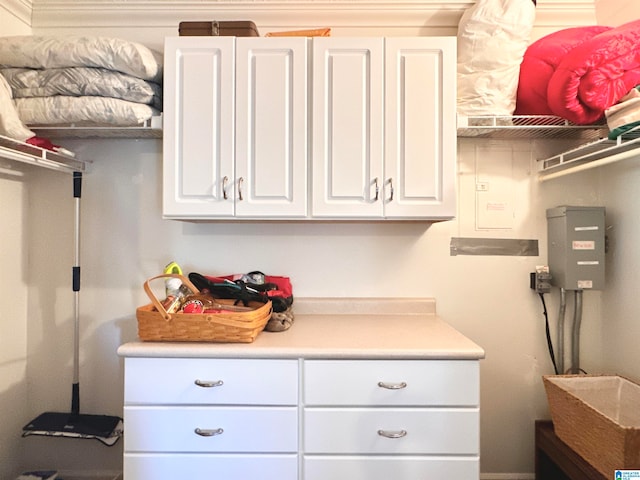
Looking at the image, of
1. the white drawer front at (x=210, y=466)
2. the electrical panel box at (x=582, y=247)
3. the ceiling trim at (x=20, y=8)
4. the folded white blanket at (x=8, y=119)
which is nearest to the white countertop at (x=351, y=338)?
the white drawer front at (x=210, y=466)

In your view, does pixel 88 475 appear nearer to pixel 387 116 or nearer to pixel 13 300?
pixel 13 300

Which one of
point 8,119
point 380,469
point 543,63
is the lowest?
point 380,469

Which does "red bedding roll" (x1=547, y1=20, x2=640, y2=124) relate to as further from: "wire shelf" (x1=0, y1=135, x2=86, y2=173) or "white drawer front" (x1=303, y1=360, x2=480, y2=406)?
"wire shelf" (x1=0, y1=135, x2=86, y2=173)

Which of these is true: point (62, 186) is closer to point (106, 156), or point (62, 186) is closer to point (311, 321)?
point (106, 156)

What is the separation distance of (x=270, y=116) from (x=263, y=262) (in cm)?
74

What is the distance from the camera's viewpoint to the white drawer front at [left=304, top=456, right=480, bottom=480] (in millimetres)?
1525

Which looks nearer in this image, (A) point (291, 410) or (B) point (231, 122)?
(A) point (291, 410)

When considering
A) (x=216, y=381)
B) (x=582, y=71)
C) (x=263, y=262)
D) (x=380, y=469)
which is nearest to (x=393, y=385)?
(x=380, y=469)

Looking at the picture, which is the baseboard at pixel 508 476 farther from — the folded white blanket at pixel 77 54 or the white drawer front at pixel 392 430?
the folded white blanket at pixel 77 54

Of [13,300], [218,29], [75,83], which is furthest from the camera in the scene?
[13,300]

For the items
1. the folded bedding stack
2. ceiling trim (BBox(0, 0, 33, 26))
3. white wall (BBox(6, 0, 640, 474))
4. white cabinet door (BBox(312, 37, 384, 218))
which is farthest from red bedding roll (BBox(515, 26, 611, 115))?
ceiling trim (BBox(0, 0, 33, 26))

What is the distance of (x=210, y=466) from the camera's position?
154 centimetres

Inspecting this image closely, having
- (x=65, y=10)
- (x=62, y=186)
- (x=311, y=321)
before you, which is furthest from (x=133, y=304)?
(x=65, y=10)

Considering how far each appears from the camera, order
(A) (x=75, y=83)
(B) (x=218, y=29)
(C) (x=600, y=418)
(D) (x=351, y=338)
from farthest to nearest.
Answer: (B) (x=218, y=29) → (A) (x=75, y=83) → (D) (x=351, y=338) → (C) (x=600, y=418)
